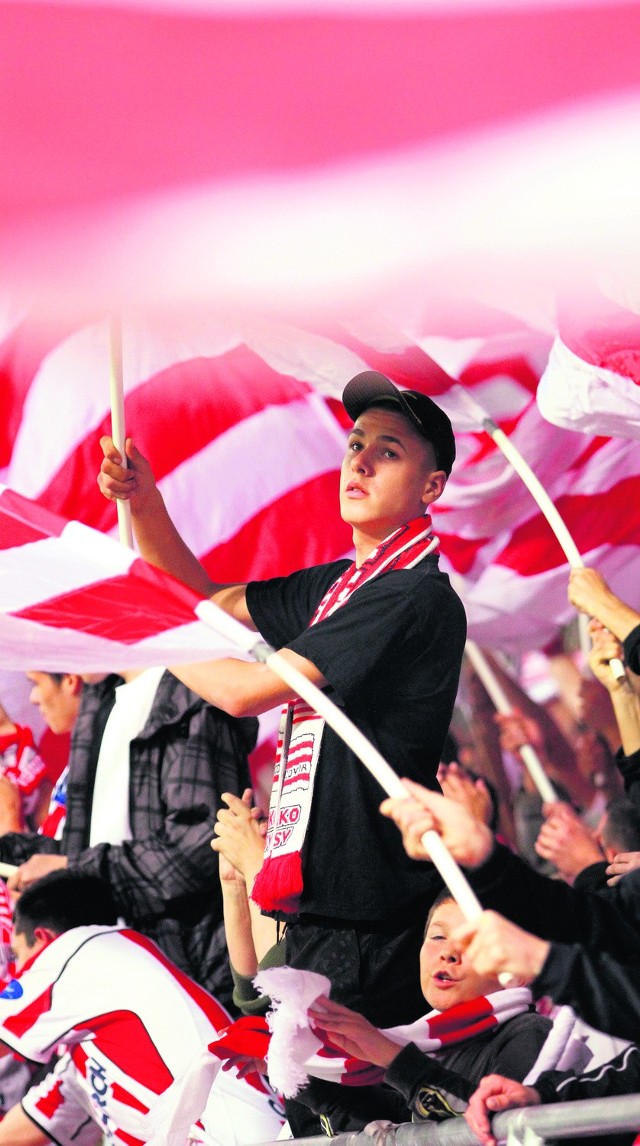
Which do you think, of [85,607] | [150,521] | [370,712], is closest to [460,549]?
[150,521]

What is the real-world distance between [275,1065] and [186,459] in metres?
3.50

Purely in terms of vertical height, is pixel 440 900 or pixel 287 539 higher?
pixel 287 539

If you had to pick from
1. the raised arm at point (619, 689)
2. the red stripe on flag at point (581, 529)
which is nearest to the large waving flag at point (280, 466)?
the red stripe on flag at point (581, 529)

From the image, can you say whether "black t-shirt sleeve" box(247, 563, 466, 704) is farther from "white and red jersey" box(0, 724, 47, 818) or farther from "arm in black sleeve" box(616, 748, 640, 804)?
"white and red jersey" box(0, 724, 47, 818)

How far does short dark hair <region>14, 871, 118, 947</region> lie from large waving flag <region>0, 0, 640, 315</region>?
202cm

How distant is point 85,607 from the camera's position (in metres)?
3.87

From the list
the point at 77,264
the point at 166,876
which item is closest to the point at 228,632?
the point at 77,264

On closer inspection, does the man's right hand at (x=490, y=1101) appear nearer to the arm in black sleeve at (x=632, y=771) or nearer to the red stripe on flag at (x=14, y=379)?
the arm in black sleeve at (x=632, y=771)

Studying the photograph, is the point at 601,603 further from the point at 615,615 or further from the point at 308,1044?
the point at 308,1044

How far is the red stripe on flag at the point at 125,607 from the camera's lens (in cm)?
376

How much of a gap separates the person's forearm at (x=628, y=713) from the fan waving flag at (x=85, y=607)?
1572mm

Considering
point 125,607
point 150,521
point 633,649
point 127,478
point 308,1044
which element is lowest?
point 308,1044

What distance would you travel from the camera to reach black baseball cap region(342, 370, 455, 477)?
4160 millimetres

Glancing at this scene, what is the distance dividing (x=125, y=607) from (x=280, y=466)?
306cm
